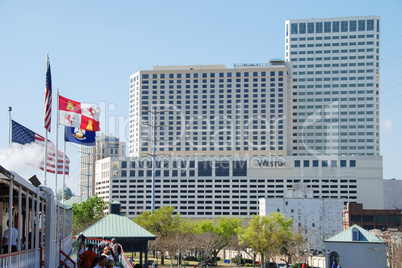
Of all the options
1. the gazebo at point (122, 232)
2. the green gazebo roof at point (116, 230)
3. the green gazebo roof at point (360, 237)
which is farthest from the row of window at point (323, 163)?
the green gazebo roof at point (116, 230)

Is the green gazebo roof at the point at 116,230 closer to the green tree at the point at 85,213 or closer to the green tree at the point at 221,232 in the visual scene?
the green tree at the point at 85,213

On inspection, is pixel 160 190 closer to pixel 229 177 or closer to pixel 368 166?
pixel 229 177

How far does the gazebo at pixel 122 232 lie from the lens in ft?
154

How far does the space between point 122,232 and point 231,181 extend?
14334 centimetres

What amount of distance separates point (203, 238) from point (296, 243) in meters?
15.8

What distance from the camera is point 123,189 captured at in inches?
7643

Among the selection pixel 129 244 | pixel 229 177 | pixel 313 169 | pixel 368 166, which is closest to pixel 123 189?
pixel 229 177

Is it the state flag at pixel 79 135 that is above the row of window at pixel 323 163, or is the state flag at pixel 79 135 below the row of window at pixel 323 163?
below

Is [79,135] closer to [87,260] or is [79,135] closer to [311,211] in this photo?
[87,260]

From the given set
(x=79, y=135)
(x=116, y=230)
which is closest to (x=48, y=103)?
(x=79, y=135)

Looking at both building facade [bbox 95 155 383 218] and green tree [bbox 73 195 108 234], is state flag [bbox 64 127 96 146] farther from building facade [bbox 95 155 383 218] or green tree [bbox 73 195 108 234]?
building facade [bbox 95 155 383 218]

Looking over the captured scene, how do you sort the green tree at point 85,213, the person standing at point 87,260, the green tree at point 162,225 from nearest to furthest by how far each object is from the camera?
the person standing at point 87,260 → the green tree at point 162,225 → the green tree at point 85,213

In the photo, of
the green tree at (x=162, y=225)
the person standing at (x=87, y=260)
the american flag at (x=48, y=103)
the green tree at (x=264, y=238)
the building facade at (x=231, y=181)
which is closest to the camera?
the person standing at (x=87, y=260)

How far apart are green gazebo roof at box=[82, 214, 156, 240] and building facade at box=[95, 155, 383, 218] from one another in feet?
462
